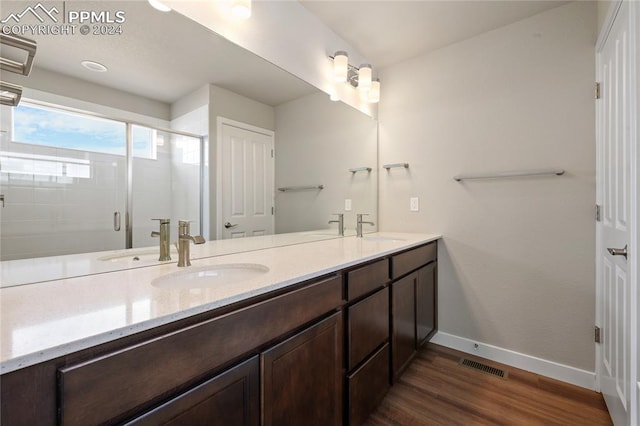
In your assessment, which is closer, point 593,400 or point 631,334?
point 631,334

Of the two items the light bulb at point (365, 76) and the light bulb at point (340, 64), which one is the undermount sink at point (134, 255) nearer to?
the light bulb at point (340, 64)

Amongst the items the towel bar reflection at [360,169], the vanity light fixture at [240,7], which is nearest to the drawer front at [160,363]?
the vanity light fixture at [240,7]

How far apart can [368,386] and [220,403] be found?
0.88m

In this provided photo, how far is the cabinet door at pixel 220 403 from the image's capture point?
654mm

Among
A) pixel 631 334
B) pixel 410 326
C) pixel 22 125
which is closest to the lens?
pixel 22 125

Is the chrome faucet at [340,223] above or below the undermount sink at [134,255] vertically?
above

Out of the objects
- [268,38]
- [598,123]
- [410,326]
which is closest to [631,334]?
[410,326]

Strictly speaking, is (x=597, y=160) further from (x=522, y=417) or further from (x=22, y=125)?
(x=22, y=125)

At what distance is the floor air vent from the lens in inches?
75.2

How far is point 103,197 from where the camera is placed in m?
0.98

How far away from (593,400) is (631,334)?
824mm

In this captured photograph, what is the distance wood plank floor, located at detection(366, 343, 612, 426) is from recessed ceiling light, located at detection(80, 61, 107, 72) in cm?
193

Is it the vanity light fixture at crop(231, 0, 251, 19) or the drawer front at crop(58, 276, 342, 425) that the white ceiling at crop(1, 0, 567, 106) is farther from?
the drawer front at crop(58, 276, 342, 425)

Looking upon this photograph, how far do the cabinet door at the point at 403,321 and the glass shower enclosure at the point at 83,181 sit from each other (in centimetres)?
122
